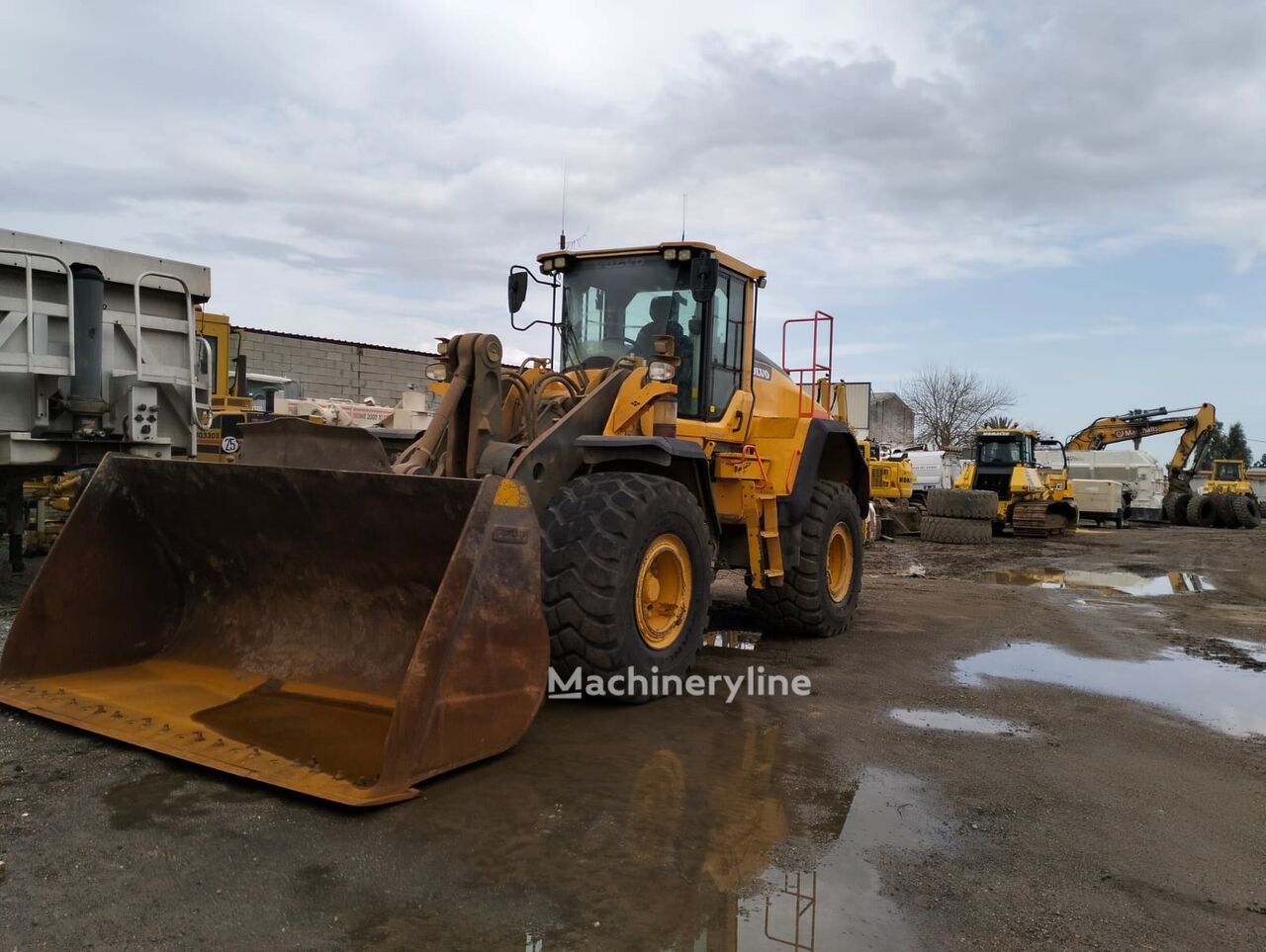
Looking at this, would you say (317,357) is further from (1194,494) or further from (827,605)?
(1194,494)

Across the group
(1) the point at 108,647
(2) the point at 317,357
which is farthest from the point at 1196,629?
(2) the point at 317,357

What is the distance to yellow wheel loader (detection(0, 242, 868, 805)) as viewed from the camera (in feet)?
12.0

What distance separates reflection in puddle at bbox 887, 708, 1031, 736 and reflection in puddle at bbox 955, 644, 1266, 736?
897 mm

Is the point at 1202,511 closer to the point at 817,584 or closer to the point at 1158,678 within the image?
the point at 1158,678

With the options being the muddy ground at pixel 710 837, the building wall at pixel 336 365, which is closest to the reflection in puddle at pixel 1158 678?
the muddy ground at pixel 710 837

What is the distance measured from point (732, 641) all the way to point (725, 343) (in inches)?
83.9

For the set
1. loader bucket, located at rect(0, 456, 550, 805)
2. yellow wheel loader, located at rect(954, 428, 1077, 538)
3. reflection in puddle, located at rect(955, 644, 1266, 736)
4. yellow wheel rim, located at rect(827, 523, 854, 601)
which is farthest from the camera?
yellow wheel loader, located at rect(954, 428, 1077, 538)

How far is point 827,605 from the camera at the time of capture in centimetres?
725

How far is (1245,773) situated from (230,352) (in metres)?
11.8

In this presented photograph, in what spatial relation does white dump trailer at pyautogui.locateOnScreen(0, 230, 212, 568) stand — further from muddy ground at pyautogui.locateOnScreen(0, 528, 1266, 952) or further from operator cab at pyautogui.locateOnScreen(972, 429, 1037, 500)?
operator cab at pyautogui.locateOnScreen(972, 429, 1037, 500)

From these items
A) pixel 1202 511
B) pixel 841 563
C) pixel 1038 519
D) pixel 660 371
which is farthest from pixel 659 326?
pixel 1202 511

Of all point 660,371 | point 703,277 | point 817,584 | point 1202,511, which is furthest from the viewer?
point 1202,511

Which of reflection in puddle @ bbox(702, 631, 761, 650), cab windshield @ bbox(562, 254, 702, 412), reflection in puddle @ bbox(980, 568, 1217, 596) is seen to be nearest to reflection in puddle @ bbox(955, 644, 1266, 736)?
reflection in puddle @ bbox(702, 631, 761, 650)

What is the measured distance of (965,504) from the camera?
63.1ft
